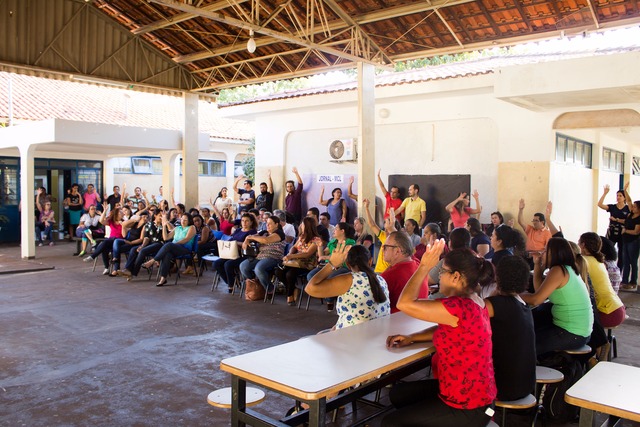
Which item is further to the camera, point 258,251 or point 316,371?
point 258,251

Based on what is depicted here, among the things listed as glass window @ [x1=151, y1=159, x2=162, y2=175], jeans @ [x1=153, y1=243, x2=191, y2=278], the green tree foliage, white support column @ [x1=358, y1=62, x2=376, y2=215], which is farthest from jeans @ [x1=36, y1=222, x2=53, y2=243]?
white support column @ [x1=358, y1=62, x2=376, y2=215]

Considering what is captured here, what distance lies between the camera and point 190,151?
1438 centimetres

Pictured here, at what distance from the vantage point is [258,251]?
8.78 m

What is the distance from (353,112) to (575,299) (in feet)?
28.2

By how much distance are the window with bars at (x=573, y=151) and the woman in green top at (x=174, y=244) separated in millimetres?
6560

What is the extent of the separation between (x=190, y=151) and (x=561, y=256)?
Result: 11.3 metres

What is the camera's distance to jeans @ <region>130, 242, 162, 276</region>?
10.1m

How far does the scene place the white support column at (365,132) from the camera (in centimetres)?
1019

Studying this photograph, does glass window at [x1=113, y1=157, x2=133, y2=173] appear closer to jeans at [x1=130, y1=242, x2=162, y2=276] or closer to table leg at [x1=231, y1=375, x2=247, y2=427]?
jeans at [x1=130, y1=242, x2=162, y2=276]

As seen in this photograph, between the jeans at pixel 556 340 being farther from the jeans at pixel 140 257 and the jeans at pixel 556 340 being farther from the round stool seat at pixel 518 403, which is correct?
the jeans at pixel 140 257

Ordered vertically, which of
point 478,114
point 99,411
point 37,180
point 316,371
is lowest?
point 99,411

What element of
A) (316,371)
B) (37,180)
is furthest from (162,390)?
(37,180)

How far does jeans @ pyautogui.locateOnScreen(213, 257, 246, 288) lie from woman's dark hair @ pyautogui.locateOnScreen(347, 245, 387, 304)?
4.91 meters

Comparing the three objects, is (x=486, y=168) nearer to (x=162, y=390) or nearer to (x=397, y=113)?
(x=397, y=113)
